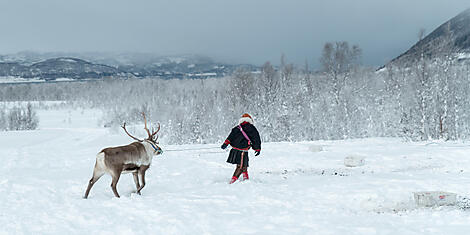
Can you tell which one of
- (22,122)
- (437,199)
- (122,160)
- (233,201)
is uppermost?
(122,160)

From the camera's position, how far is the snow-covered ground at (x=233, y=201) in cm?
594

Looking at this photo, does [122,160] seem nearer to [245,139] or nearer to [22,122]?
[245,139]

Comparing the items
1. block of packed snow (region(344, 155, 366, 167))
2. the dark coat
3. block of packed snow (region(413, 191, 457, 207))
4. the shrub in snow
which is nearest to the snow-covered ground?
block of packed snow (region(413, 191, 457, 207))

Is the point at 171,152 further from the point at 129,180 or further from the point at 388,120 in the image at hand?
the point at 388,120

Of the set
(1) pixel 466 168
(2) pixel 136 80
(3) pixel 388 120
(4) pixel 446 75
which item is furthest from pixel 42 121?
(1) pixel 466 168

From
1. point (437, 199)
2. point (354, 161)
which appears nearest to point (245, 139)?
point (437, 199)

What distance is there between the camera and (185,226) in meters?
6.00

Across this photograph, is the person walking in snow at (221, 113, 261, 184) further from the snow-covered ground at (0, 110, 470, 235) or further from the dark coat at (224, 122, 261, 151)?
the snow-covered ground at (0, 110, 470, 235)

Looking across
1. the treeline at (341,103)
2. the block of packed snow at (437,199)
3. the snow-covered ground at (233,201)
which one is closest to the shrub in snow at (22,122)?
the treeline at (341,103)

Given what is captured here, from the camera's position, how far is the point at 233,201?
7703mm

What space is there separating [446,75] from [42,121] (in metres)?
100

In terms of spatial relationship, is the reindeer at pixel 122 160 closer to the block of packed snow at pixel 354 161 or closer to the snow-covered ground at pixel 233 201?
the snow-covered ground at pixel 233 201

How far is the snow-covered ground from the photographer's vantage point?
5938mm

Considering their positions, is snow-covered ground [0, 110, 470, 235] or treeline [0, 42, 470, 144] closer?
snow-covered ground [0, 110, 470, 235]
